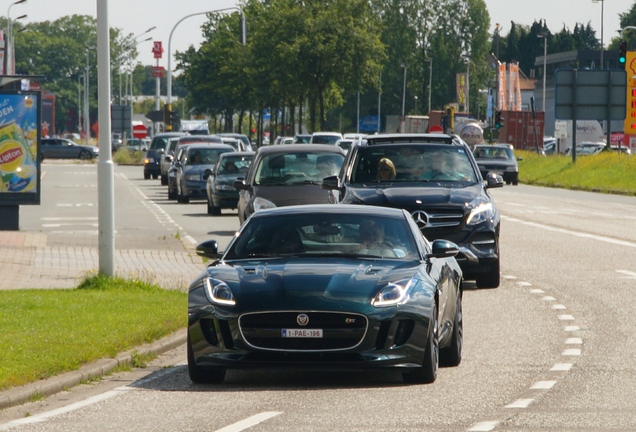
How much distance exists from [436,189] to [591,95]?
41.0m

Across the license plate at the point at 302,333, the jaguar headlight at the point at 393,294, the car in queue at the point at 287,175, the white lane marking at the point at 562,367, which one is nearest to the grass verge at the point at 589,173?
the car in queue at the point at 287,175

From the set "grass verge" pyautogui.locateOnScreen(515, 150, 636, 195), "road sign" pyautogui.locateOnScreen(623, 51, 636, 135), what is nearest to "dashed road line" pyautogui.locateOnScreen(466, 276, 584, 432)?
"grass verge" pyautogui.locateOnScreen(515, 150, 636, 195)

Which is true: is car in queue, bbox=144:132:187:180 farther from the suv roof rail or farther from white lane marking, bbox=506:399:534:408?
white lane marking, bbox=506:399:534:408

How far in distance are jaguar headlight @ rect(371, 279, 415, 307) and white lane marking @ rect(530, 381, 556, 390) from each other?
103 centimetres

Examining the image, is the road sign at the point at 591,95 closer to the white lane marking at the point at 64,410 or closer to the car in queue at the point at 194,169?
the car in queue at the point at 194,169

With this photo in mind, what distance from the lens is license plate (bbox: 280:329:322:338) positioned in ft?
32.7

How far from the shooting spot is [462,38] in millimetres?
156500

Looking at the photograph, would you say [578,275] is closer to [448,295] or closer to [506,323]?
[506,323]

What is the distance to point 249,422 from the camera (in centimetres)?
864

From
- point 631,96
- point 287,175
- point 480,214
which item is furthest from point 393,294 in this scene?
point 631,96

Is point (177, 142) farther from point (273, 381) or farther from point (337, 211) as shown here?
point (273, 381)

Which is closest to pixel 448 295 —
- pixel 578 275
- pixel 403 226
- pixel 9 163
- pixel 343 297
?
pixel 403 226

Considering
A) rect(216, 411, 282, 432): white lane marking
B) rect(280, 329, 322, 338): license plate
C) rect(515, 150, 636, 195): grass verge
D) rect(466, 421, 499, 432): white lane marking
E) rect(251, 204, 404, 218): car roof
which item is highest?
rect(251, 204, 404, 218): car roof

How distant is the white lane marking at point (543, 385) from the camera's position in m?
10.0
